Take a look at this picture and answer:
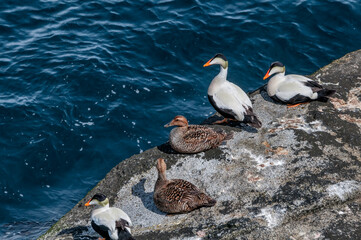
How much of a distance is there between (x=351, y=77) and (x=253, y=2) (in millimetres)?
7158

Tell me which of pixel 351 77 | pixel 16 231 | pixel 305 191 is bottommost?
pixel 16 231

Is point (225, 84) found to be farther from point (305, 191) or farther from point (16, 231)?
point (16, 231)

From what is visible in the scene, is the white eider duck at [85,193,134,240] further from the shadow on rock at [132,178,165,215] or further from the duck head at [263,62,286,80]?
the duck head at [263,62,286,80]

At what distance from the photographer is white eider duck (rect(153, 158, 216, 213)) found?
6.03 metres

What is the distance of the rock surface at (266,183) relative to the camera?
5781 mm

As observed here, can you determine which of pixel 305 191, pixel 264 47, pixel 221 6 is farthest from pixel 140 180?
pixel 221 6

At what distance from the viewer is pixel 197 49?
12820 millimetres

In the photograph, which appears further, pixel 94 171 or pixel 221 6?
pixel 221 6

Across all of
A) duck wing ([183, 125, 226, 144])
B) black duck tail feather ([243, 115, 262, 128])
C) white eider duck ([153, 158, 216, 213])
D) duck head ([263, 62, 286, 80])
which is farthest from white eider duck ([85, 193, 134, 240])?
duck head ([263, 62, 286, 80])

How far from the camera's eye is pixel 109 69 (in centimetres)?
1199

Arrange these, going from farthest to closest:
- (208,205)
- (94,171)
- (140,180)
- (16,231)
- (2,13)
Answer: (2,13)
(94,171)
(16,231)
(140,180)
(208,205)

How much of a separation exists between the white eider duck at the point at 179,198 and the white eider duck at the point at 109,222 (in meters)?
0.61

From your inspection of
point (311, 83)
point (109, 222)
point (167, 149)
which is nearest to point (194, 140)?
point (167, 149)

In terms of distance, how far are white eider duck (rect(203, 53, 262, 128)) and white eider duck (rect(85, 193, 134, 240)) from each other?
9.47ft
